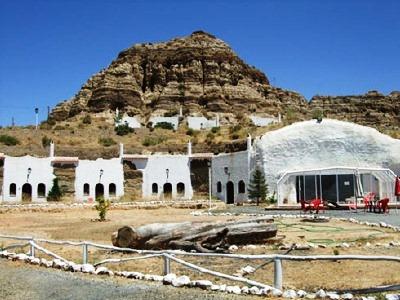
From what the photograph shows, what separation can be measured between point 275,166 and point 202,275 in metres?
27.9

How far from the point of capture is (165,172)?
43938 millimetres

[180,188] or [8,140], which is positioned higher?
[8,140]

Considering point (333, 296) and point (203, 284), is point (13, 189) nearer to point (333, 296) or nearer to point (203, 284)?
point (203, 284)

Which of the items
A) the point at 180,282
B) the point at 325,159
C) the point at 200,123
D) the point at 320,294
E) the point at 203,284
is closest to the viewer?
the point at 320,294

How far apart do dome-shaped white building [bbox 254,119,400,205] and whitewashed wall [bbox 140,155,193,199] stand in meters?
8.27

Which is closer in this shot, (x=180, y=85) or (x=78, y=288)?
(x=78, y=288)

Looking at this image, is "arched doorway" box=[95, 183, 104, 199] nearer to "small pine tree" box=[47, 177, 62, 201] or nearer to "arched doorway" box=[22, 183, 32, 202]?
"small pine tree" box=[47, 177, 62, 201]

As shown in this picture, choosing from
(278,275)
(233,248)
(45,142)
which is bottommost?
(233,248)

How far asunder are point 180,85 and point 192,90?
2.83m

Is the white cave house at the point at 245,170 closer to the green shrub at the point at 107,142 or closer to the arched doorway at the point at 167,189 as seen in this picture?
the arched doorway at the point at 167,189

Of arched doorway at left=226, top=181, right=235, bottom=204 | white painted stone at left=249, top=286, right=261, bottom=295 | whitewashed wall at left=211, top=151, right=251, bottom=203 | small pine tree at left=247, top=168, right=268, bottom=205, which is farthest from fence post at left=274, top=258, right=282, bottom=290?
arched doorway at left=226, top=181, right=235, bottom=204

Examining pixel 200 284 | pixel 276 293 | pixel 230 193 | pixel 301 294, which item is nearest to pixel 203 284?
pixel 200 284

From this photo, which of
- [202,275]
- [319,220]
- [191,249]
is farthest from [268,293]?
[319,220]

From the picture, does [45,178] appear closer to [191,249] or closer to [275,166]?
[275,166]
